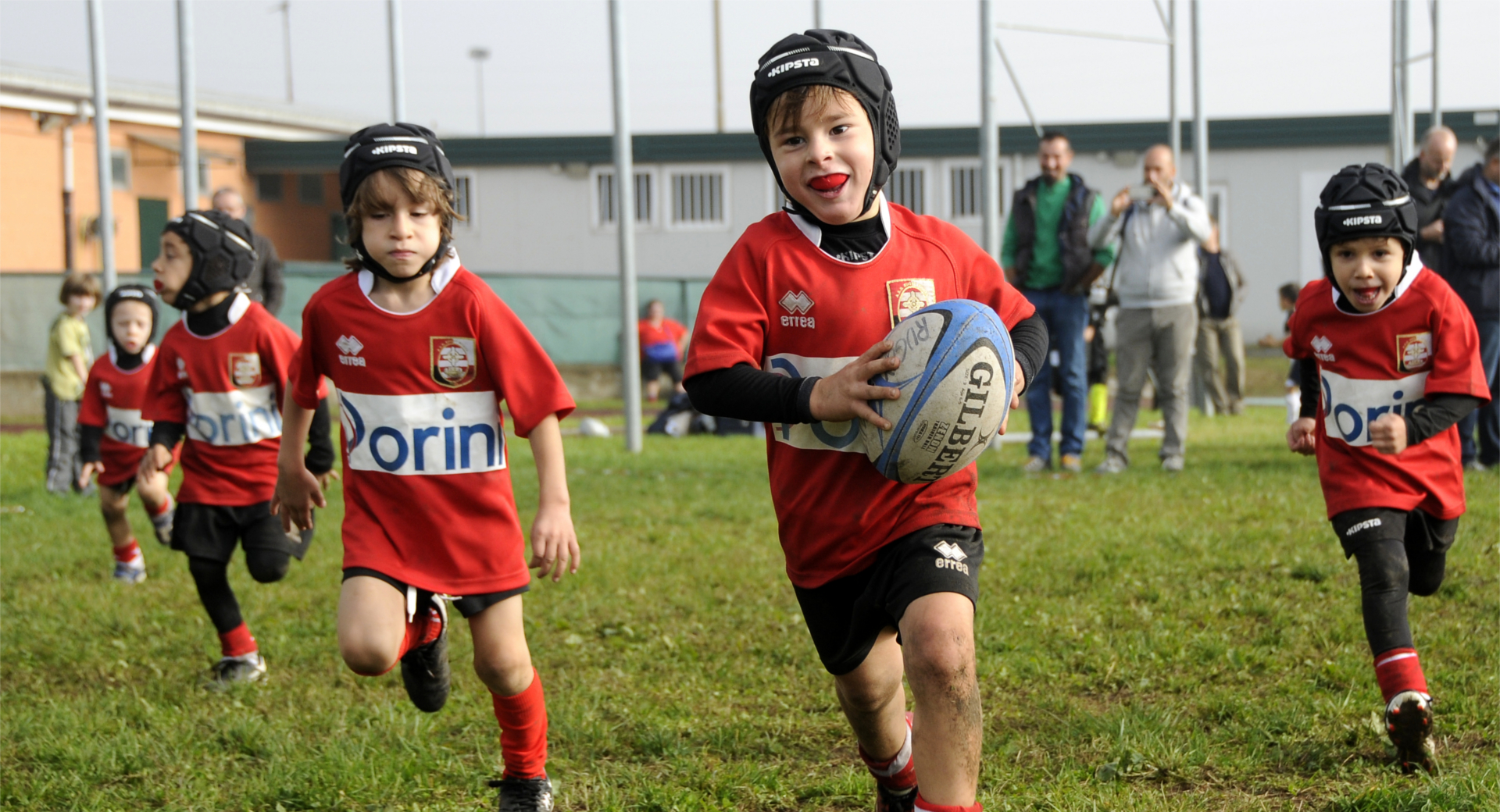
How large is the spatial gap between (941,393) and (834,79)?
2.83 ft

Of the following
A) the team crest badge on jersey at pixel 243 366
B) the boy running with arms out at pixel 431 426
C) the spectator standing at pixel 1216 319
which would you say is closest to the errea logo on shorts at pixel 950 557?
the boy running with arms out at pixel 431 426

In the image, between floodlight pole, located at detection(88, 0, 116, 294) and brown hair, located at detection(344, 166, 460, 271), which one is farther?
floodlight pole, located at detection(88, 0, 116, 294)

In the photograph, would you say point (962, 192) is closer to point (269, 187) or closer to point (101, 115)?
point (269, 187)

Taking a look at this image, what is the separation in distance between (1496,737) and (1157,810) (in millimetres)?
1354

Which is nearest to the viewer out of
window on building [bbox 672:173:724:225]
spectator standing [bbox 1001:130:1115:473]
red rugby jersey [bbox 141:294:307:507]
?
red rugby jersey [bbox 141:294:307:507]

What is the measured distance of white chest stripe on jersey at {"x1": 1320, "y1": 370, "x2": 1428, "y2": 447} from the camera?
14.4 feet

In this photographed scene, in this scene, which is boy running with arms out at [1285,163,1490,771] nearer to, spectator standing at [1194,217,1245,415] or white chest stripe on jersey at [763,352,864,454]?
white chest stripe on jersey at [763,352,864,454]

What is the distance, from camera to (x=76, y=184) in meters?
31.1

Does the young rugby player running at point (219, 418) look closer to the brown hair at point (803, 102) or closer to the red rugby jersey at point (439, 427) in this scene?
the red rugby jersey at point (439, 427)

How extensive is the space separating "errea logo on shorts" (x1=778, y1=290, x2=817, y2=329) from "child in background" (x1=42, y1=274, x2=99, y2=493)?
1023cm

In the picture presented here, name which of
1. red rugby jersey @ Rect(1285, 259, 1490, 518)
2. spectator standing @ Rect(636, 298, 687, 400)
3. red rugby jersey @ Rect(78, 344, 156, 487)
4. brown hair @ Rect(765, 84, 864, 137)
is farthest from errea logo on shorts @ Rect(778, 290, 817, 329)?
spectator standing @ Rect(636, 298, 687, 400)

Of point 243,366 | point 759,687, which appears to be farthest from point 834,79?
point 243,366

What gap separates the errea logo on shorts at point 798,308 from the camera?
3350 mm

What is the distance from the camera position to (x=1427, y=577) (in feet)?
14.9
